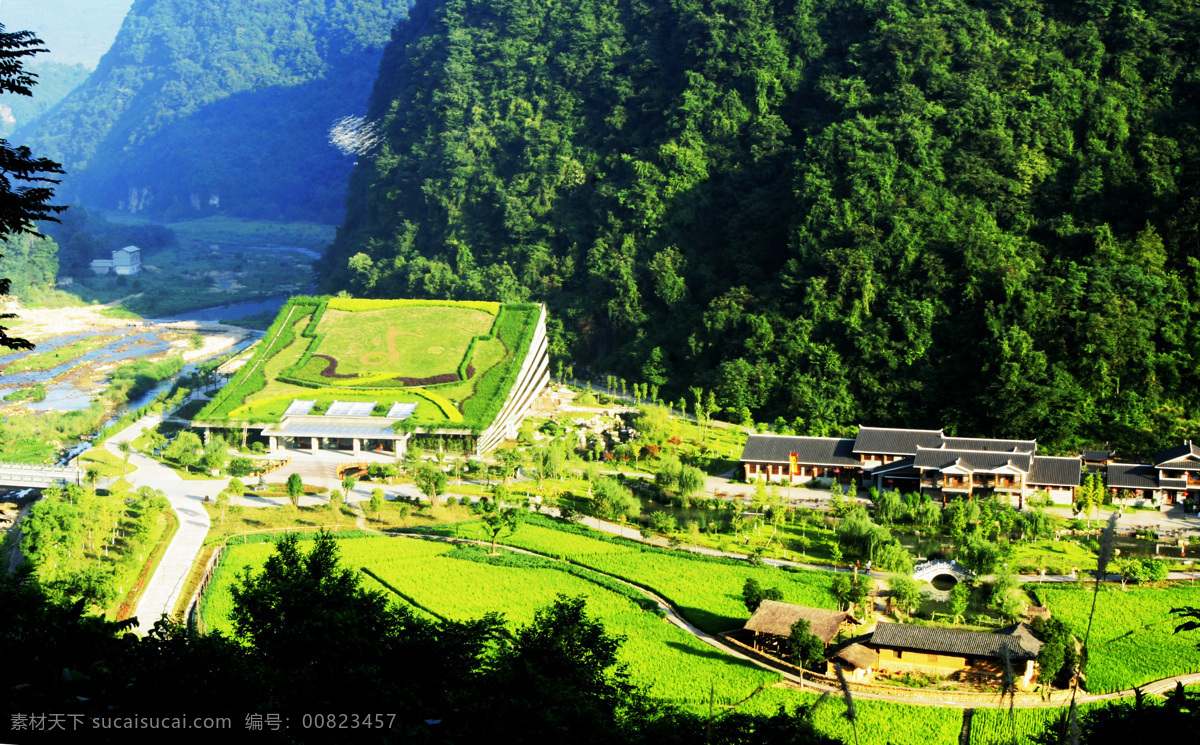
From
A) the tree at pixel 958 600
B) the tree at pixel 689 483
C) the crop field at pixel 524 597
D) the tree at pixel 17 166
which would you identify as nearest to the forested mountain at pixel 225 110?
the tree at pixel 689 483

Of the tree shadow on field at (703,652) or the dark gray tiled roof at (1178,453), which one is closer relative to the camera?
the tree shadow on field at (703,652)

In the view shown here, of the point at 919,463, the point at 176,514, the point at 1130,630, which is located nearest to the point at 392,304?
the point at 176,514

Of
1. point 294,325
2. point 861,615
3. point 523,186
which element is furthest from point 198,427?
point 861,615

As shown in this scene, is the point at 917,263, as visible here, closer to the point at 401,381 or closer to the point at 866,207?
the point at 866,207

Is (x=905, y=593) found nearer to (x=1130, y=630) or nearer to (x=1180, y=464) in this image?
(x=1130, y=630)

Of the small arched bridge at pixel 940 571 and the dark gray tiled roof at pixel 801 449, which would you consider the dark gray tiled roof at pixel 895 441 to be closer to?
the dark gray tiled roof at pixel 801 449

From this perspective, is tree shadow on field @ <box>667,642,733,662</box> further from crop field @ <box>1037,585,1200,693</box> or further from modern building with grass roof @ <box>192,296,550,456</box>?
modern building with grass roof @ <box>192,296,550,456</box>

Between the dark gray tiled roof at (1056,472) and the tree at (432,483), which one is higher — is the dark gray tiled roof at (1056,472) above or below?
above

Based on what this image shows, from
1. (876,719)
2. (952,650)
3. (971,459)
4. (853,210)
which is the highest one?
(853,210)
